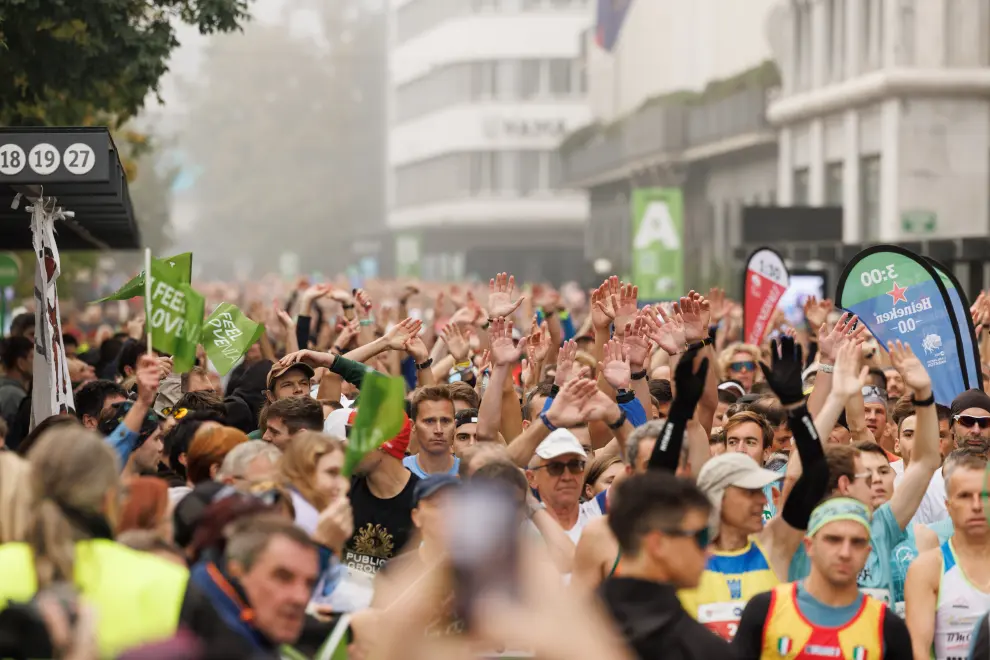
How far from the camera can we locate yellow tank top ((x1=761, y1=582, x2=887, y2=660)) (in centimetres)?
581

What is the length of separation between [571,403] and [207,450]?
153 centimetres

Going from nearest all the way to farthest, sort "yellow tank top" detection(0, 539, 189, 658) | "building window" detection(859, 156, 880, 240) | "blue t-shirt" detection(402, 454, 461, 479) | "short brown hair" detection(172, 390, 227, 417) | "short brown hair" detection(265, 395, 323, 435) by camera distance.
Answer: "yellow tank top" detection(0, 539, 189, 658) < "short brown hair" detection(265, 395, 323, 435) < "blue t-shirt" detection(402, 454, 461, 479) < "short brown hair" detection(172, 390, 227, 417) < "building window" detection(859, 156, 880, 240)

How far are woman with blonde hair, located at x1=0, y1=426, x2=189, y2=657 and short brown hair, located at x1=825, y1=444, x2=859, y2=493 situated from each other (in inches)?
113

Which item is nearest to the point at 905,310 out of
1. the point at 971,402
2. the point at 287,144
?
the point at 971,402

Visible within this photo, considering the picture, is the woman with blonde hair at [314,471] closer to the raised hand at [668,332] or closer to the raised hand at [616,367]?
the raised hand at [616,367]

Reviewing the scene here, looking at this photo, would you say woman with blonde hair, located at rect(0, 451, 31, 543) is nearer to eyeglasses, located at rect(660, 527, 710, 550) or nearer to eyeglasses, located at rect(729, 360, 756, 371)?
eyeglasses, located at rect(660, 527, 710, 550)

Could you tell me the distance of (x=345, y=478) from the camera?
611 cm

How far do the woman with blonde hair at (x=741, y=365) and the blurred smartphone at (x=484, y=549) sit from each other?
950 centimetres

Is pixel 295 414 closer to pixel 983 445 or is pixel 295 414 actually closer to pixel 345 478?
pixel 345 478

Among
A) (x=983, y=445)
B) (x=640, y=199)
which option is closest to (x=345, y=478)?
(x=983, y=445)

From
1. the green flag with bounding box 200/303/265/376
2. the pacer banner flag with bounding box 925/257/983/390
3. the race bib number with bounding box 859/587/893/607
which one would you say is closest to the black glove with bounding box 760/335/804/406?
the race bib number with bounding box 859/587/893/607

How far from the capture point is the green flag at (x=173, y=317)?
1085cm

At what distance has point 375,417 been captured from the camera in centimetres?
627

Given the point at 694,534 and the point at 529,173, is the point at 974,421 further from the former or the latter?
the point at 529,173
